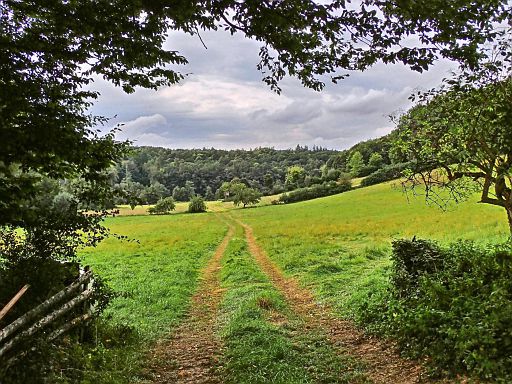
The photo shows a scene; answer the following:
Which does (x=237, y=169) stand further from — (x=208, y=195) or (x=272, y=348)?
(x=272, y=348)

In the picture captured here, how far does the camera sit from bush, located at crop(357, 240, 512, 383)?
6.46 meters

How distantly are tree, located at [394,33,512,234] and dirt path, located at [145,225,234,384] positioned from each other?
712 centimetres

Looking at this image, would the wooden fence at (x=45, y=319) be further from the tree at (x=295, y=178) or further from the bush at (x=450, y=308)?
the tree at (x=295, y=178)

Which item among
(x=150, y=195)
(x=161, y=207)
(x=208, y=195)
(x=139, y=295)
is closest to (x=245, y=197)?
(x=161, y=207)

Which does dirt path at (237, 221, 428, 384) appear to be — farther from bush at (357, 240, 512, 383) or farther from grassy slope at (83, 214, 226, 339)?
grassy slope at (83, 214, 226, 339)

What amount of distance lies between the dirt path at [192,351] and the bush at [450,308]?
3.87 m

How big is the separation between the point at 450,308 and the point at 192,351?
18.3ft

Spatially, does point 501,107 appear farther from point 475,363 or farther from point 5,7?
point 5,7

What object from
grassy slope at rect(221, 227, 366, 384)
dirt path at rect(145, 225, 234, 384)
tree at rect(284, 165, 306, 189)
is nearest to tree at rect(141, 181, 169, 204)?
dirt path at rect(145, 225, 234, 384)

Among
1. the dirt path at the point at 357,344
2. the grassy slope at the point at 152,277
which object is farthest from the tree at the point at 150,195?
the dirt path at the point at 357,344

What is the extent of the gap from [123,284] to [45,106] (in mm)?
12440

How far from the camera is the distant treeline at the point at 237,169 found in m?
107

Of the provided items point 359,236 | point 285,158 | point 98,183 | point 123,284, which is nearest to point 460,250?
point 98,183

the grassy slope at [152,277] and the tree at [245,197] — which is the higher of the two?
the tree at [245,197]
